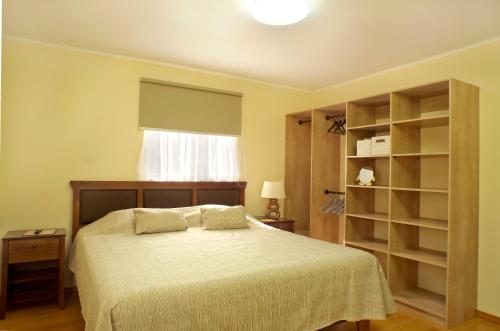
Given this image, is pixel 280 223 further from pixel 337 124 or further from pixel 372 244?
pixel 337 124

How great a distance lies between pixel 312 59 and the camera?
3.39 m

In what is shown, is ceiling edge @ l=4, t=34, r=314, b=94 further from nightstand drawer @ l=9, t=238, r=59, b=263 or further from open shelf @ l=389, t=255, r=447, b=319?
open shelf @ l=389, t=255, r=447, b=319

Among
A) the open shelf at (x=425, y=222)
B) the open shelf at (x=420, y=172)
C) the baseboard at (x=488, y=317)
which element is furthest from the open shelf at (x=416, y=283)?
the open shelf at (x=420, y=172)

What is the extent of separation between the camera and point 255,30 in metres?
2.72

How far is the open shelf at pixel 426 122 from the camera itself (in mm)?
2818

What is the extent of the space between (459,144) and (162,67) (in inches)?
118

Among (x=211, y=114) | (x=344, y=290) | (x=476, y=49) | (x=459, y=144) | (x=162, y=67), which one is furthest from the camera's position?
(x=211, y=114)

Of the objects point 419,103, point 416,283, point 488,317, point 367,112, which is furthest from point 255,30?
point 488,317

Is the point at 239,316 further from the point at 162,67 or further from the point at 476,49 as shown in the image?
the point at 476,49

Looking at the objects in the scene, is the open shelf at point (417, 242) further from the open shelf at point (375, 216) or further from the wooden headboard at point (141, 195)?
the wooden headboard at point (141, 195)

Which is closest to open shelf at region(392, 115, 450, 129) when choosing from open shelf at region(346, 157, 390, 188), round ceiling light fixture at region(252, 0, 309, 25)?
open shelf at region(346, 157, 390, 188)

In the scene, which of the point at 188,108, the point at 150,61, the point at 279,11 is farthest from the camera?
the point at 188,108

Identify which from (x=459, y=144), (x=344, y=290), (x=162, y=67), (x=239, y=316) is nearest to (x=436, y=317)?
(x=344, y=290)

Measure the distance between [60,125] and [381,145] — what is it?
3.13 m
